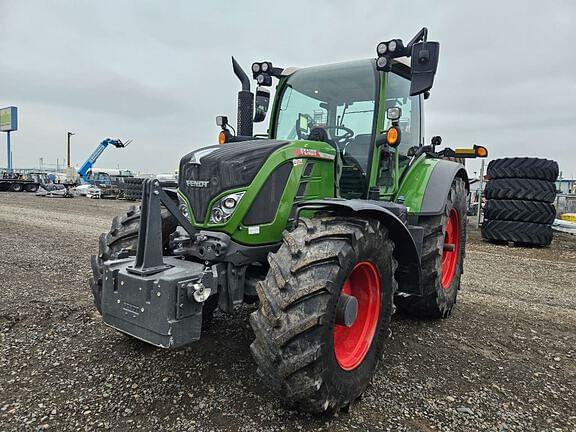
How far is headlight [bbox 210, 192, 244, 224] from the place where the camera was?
2982mm

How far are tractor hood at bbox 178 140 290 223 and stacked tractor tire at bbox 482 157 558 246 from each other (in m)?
7.97

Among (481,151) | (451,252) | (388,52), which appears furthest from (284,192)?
(481,151)

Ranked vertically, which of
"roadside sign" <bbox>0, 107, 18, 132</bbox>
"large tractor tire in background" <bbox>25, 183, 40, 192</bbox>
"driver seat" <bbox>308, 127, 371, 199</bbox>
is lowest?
"large tractor tire in background" <bbox>25, 183, 40, 192</bbox>

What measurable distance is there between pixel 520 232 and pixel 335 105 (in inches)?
285

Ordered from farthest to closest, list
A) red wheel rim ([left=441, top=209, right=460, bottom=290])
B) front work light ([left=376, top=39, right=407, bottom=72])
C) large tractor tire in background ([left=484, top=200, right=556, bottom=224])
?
large tractor tire in background ([left=484, top=200, right=556, bottom=224]) → red wheel rim ([left=441, top=209, right=460, bottom=290]) → front work light ([left=376, top=39, right=407, bottom=72])

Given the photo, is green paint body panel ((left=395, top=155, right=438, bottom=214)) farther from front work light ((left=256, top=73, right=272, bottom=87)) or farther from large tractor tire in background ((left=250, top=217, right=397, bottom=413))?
front work light ((left=256, top=73, right=272, bottom=87))

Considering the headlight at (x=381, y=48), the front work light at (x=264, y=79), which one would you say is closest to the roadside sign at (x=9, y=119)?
the front work light at (x=264, y=79)

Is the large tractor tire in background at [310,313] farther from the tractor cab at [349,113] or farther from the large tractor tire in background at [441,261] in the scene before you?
the large tractor tire in background at [441,261]

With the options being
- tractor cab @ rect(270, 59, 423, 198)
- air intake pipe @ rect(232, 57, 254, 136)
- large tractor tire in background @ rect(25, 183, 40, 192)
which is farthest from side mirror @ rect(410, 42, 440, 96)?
large tractor tire in background @ rect(25, 183, 40, 192)

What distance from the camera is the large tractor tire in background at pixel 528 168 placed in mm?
9383

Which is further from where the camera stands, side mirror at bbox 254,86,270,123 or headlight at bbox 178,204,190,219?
side mirror at bbox 254,86,270,123

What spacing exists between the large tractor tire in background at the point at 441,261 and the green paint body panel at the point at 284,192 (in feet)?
4.01

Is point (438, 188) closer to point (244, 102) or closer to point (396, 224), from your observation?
point (396, 224)

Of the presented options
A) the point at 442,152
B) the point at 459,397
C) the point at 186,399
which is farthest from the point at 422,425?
the point at 442,152
